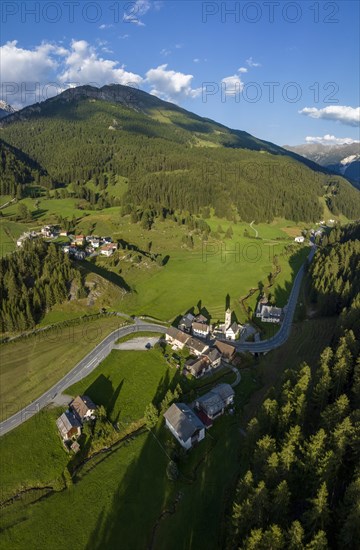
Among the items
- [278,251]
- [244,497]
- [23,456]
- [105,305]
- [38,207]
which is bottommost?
[23,456]

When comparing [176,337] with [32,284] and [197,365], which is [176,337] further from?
[32,284]

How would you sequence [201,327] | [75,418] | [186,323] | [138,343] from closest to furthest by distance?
[75,418]
[138,343]
[201,327]
[186,323]

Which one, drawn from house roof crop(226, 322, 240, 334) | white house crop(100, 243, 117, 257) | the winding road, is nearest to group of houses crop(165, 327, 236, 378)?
the winding road

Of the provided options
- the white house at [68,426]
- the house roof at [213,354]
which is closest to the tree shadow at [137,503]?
the white house at [68,426]

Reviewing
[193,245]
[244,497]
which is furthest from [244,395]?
[193,245]

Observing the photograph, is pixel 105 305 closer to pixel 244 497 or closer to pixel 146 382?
pixel 146 382

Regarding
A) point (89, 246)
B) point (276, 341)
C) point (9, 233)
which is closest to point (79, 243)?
point (89, 246)

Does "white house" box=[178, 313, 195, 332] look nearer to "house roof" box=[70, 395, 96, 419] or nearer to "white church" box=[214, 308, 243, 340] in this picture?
"white church" box=[214, 308, 243, 340]
